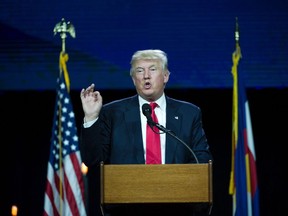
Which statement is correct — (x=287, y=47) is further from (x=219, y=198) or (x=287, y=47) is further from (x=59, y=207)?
(x=59, y=207)

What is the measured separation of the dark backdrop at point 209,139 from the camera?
6.34 metres

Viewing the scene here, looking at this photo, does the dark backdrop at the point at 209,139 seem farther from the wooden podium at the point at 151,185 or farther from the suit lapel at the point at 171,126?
the wooden podium at the point at 151,185

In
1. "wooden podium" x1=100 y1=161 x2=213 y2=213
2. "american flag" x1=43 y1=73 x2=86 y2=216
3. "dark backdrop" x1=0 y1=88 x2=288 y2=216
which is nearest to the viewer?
"wooden podium" x1=100 y1=161 x2=213 y2=213

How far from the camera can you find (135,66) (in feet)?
11.6

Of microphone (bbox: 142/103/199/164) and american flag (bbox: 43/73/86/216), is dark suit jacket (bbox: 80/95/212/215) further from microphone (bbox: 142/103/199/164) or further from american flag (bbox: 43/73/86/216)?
american flag (bbox: 43/73/86/216)

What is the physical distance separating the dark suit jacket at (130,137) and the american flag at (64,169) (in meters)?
1.17

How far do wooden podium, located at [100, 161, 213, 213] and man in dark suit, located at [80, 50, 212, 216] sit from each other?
322 millimetres

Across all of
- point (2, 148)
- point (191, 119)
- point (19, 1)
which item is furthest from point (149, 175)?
point (2, 148)

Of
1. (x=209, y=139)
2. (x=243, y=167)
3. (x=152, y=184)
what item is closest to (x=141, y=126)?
(x=152, y=184)

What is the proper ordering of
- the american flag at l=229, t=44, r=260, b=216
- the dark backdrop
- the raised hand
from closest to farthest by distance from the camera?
the raised hand → the american flag at l=229, t=44, r=260, b=216 → the dark backdrop

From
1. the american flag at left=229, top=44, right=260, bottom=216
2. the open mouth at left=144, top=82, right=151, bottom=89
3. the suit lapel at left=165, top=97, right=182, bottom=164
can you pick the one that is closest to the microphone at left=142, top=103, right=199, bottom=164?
the suit lapel at left=165, top=97, right=182, bottom=164

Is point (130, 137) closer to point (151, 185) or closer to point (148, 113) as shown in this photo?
point (148, 113)

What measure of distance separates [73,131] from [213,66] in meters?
1.59

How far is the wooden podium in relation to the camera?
113 inches
